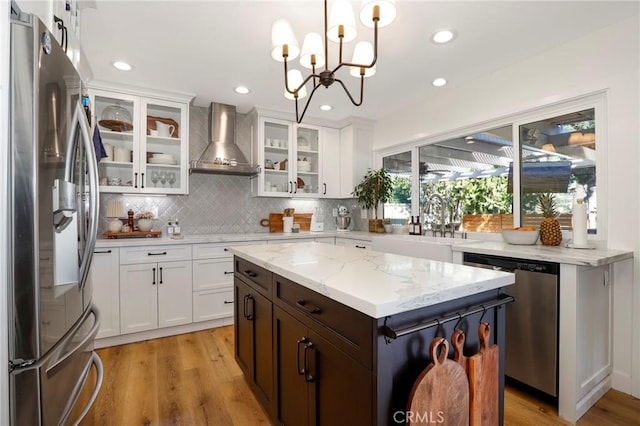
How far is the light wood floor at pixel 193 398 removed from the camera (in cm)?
181

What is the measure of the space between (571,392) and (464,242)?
1.18 metres

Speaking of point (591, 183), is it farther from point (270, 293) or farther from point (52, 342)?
point (52, 342)

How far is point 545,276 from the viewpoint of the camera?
6.27 feet

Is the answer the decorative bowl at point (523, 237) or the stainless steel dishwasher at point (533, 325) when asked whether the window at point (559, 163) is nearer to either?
the decorative bowl at point (523, 237)

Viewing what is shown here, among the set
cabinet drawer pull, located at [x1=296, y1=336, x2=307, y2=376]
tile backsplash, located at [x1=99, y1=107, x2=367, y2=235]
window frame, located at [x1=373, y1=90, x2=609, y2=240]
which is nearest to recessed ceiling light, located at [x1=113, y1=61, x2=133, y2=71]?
tile backsplash, located at [x1=99, y1=107, x2=367, y2=235]

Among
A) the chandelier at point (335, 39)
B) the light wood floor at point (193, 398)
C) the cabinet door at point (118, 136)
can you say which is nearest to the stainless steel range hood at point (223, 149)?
the cabinet door at point (118, 136)

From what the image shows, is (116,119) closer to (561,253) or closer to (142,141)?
(142,141)

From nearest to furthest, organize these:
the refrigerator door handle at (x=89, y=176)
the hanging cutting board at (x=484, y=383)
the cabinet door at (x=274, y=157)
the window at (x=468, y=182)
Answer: the hanging cutting board at (x=484, y=383)
the refrigerator door handle at (x=89, y=176)
the window at (x=468, y=182)
the cabinet door at (x=274, y=157)

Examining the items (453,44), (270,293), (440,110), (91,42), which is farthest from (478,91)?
(91,42)

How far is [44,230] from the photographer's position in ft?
3.27

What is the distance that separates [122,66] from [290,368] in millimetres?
2888

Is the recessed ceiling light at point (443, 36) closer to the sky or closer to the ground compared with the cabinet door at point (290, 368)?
closer to the sky

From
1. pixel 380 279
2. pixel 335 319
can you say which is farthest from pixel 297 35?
pixel 335 319

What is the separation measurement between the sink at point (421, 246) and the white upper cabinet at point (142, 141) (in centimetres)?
225
